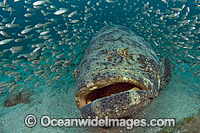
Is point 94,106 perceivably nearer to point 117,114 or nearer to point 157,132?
point 117,114

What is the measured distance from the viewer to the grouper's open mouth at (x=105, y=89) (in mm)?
2400

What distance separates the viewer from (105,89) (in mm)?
3133

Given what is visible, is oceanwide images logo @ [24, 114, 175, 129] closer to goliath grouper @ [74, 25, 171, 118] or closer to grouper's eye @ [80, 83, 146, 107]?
grouper's eye @ [80, 83, 146, 107]

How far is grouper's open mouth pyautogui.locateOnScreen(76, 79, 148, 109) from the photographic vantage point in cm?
240

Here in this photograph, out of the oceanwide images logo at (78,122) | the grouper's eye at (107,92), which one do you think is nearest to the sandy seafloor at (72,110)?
the oceanwide images logo at (78,122)

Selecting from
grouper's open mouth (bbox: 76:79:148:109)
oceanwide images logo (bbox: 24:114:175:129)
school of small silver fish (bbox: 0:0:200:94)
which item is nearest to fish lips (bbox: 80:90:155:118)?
grouper's open mouth (bbox: 76:79:148:109)

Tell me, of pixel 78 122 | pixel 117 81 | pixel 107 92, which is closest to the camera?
pixel 117 81

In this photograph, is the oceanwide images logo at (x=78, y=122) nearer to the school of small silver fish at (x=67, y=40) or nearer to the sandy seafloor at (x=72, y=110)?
the sandy seafloor at (x=72, y=110)

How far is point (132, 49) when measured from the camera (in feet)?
11.2

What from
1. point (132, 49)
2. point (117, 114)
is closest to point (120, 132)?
point (117, 114)

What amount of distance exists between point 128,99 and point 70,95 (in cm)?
400

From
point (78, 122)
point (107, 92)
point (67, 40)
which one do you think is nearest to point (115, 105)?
point (107, 92)

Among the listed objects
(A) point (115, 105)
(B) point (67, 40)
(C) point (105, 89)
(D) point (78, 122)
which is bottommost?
(D) point (78, 122)

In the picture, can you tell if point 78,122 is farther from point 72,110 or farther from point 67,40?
point 67,40
